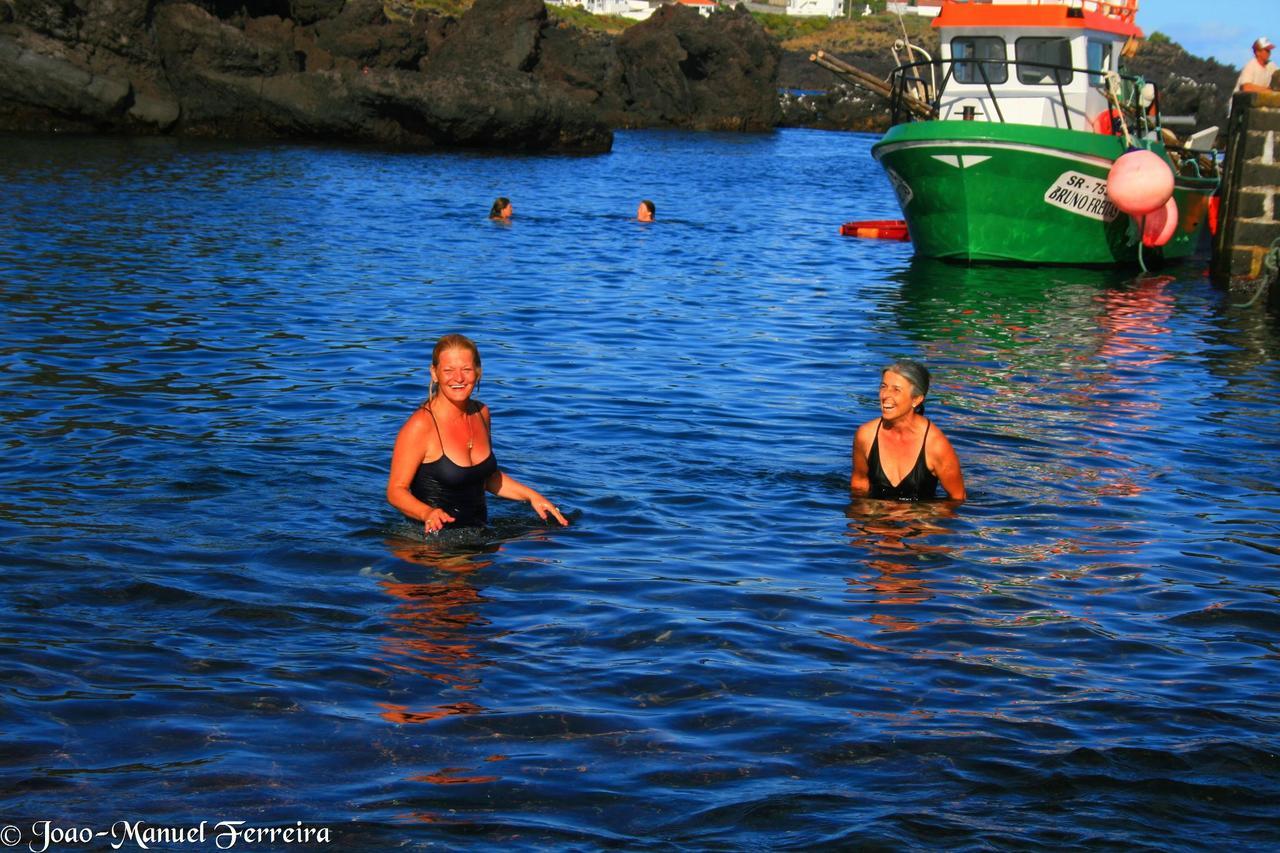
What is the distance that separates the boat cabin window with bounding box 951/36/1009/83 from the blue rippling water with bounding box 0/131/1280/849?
6267 mm

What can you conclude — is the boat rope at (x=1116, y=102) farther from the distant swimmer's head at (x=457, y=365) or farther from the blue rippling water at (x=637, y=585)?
the distant swimmer's head at (x=457, y=365)

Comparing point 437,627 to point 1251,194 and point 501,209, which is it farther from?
point 501,209

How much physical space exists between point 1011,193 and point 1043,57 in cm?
291

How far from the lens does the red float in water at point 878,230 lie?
27.7 meters

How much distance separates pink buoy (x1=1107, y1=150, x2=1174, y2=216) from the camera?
20.1 metres

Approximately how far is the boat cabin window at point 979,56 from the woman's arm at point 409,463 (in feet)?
54.9

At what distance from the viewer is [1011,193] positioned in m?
21.0

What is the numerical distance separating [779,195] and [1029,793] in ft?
109

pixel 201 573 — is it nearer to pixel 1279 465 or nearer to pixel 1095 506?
pixel 1095 506

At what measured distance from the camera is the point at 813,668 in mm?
6480

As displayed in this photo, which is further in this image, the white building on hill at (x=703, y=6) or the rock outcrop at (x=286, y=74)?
the white building on hill at (x=703, y=6)

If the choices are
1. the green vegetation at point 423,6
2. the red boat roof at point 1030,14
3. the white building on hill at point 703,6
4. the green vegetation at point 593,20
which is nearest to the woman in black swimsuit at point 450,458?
the red boat roof at point 1030,14

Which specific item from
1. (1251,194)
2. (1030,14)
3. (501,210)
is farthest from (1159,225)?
(501,210)

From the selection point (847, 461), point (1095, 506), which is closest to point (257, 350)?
point (847, 461)
